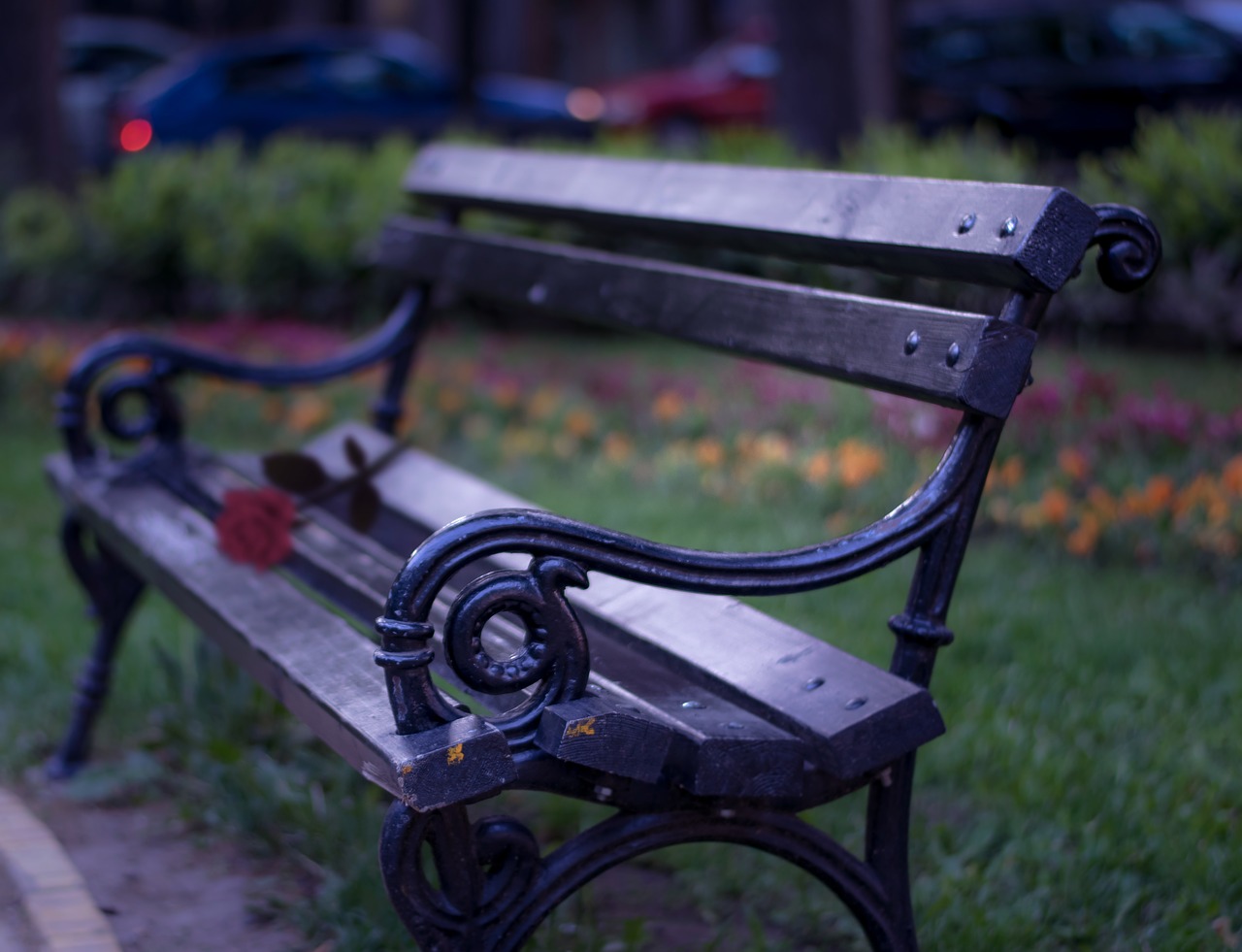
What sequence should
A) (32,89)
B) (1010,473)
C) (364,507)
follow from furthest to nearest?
1. (32,89)
2. (1010,473)
3. (364,507)

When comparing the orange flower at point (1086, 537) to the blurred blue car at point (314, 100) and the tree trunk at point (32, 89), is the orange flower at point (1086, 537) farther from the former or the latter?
the blurred blue car at point (314, 100)

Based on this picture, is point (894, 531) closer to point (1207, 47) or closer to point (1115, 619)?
point (1115, 619)

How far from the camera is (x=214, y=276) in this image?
711cm

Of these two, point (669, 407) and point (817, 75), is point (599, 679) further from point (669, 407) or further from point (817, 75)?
point (817, 75)

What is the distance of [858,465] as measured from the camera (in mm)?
4160

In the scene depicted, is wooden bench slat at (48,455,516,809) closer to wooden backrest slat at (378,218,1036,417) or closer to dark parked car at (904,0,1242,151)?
wooden backrest slat at (378,218,1036,417)

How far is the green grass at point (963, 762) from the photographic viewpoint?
7.31ft

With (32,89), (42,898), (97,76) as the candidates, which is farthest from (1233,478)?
(97,76)

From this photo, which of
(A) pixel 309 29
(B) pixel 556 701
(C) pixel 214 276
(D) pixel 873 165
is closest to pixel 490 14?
(A) pixel 309 29

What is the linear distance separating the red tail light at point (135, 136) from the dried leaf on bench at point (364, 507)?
10939mm

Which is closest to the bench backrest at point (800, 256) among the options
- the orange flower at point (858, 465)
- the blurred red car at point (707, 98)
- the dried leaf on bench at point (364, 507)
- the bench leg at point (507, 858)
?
the dried leaf on bench at point (364, 507)

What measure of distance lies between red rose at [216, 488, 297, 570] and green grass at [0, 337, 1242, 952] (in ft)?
1.39

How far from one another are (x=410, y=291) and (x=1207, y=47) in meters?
9.36

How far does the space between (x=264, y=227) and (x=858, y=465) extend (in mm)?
3718
